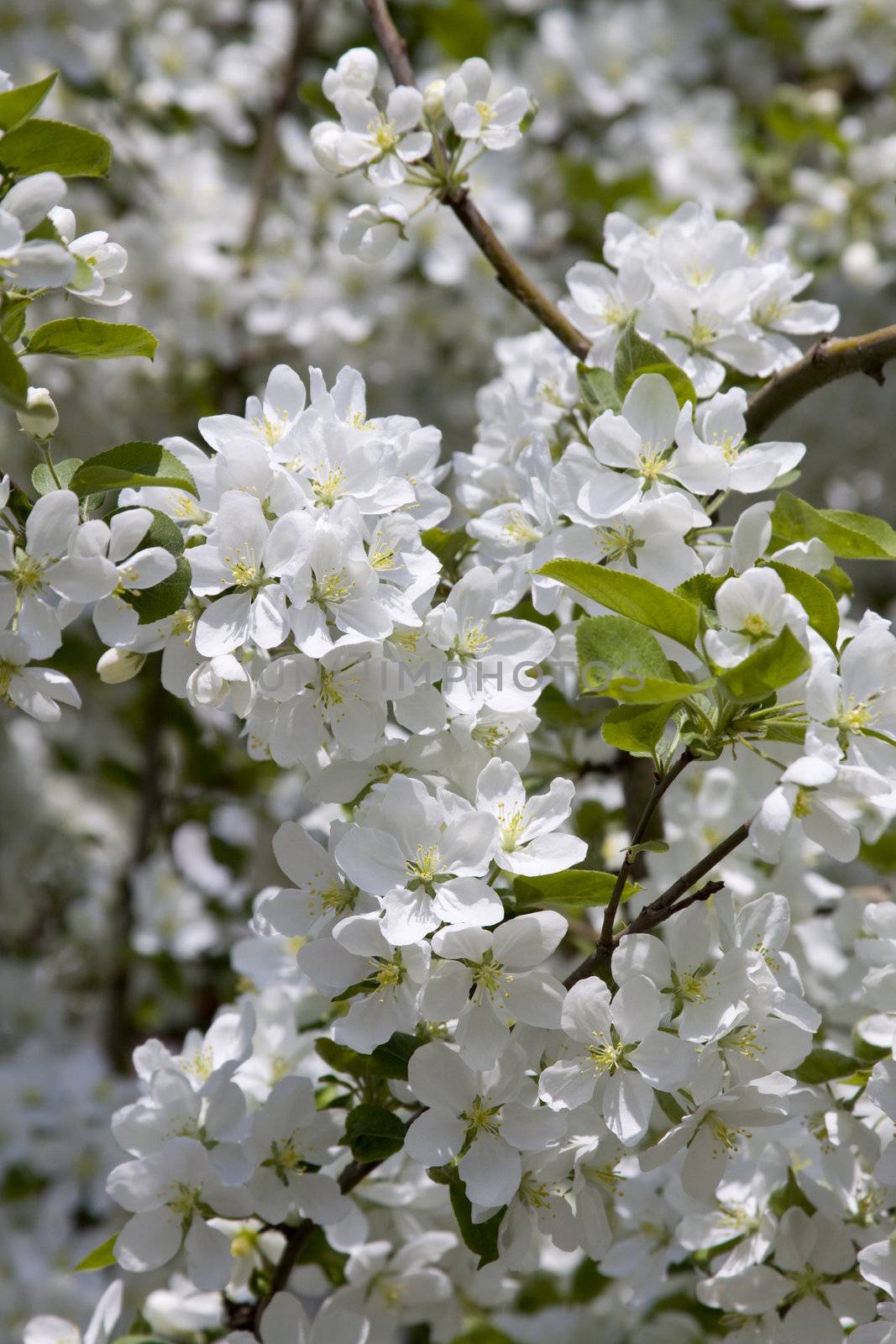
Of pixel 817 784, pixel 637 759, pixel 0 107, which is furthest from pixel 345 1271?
pixel 0 107

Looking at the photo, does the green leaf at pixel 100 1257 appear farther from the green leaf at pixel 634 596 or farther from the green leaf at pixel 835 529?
the green leaf at pixel 835 529

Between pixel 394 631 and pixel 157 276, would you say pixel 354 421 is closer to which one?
pixel 394 631

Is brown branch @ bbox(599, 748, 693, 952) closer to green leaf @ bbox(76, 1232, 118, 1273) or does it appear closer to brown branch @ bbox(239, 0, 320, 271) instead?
green leaf @ bbox(76, 1232, 118, 1273)

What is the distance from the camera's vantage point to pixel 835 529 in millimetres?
1220

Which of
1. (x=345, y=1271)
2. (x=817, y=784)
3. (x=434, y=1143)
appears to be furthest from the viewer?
(x=345, y=1271)

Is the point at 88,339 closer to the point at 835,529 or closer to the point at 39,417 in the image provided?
the point at 39,417

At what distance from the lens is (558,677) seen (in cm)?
169

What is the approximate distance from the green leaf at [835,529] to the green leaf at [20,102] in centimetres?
72

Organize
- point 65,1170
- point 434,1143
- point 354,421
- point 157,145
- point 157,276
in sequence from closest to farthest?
point 434,1143
point 354,421
point 65,1170
point 157,276
point 157,145

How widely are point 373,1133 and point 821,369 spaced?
93 cm

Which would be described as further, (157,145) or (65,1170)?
(157,145)

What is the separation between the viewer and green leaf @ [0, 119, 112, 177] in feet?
3.76

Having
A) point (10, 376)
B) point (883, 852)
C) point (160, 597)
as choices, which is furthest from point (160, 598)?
point (883, 852)

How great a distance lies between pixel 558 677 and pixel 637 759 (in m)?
0.14
